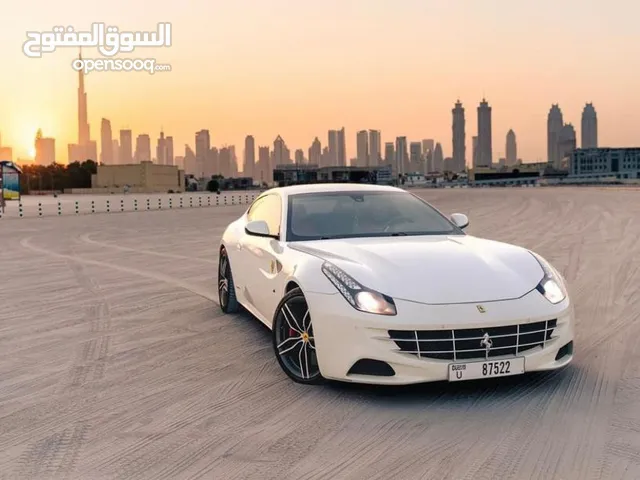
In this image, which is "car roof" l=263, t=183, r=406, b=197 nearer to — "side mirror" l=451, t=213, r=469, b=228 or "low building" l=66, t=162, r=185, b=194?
"side mirror" l=451, t=213, r=469, b=228

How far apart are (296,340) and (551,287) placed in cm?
186

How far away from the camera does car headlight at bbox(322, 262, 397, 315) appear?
4.38 m

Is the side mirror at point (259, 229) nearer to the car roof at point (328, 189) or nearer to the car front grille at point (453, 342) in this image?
the car roof at point (328, 189)

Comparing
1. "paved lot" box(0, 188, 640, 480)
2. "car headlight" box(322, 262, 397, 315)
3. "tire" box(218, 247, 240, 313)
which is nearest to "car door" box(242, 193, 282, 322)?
"paved lot" box(0, 188, 640, 480)

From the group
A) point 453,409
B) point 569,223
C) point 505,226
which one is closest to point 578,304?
point 453,409

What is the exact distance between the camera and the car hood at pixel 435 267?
4473 millimetres

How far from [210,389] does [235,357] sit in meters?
0.90

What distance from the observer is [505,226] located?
69.1 feet

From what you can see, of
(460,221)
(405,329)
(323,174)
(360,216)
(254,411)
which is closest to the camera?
(405,329)

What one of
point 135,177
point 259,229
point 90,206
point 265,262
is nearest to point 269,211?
point 259,229

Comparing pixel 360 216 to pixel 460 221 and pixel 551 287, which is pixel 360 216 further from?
pixel 551 287

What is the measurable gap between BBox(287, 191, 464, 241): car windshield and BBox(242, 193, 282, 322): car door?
0.20 meters

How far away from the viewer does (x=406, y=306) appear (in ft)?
14.3

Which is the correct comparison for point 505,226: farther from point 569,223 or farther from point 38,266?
point 38,266
